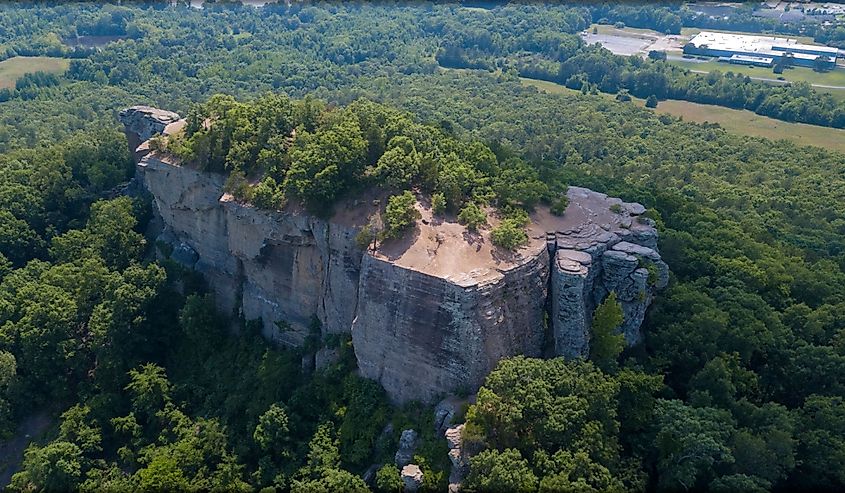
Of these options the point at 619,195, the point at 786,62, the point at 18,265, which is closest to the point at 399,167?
the point at 619,195

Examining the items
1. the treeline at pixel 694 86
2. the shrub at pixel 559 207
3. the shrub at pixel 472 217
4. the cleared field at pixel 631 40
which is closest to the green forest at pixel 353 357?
the shrub at pixel 472 217

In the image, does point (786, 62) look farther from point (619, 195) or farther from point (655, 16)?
point (619, 195)

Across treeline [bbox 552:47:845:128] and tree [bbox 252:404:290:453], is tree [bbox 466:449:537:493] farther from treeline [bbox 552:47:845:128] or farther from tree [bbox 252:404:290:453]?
treeline [bbox 552:47:845:128]

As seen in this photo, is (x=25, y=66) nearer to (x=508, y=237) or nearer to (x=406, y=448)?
(x=508, y=237)

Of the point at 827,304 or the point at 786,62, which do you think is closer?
the point at 827,304

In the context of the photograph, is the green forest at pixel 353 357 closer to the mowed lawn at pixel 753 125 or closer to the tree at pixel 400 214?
the tree at pixel 400 214
